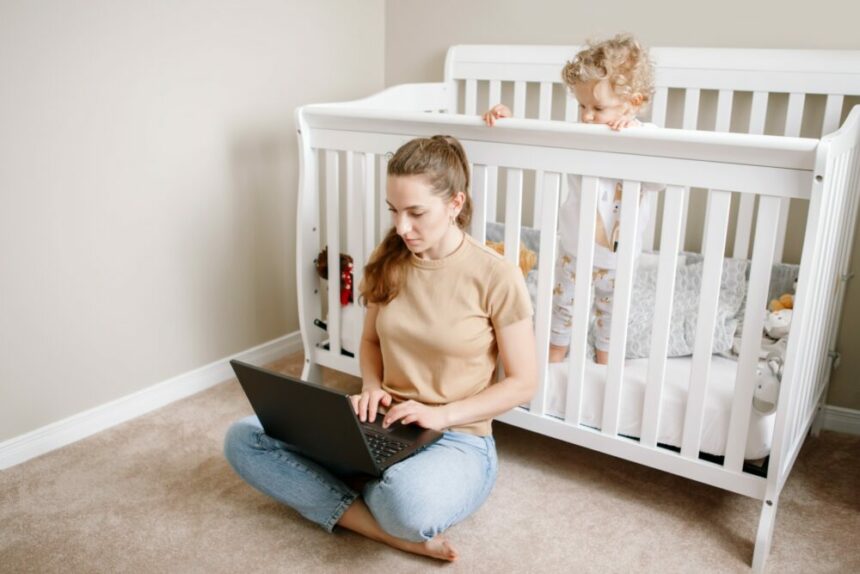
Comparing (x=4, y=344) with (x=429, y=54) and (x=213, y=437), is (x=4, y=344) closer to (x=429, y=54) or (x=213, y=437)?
(x=213, y=437)

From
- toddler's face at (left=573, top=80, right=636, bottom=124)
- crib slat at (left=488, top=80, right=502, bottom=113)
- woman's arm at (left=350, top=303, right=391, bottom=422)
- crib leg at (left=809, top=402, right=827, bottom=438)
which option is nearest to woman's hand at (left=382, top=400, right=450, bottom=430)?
woman's arm at (left=350, top=303, right=391, bottom=422)

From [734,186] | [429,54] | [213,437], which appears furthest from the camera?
[429,54]

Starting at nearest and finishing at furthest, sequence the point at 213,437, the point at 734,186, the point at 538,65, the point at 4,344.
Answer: the point at 734,186
the point at 4,344
the point at 213,437
the point at 538,65

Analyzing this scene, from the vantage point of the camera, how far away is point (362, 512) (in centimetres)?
151

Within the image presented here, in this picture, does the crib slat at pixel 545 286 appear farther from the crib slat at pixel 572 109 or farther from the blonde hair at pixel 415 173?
the crib slat at pixel 572 109

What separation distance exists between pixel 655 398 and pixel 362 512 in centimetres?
62

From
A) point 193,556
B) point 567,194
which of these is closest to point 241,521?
point 193,556

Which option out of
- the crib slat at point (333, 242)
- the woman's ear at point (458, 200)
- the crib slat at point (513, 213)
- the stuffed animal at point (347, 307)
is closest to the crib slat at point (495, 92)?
the crib slat at point (333, 242)

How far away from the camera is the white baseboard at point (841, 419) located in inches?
80.7

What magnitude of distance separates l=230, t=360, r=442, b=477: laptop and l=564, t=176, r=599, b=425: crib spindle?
1.13 feet

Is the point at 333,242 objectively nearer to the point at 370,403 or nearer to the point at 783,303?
the point at 370,403

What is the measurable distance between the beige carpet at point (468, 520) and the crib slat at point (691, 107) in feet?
2.91

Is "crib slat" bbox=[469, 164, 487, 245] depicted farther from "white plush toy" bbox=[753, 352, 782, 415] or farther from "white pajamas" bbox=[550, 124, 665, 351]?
"white plush toy" bbox=[753, 352, 782, 415]

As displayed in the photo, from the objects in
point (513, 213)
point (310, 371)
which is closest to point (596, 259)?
point (513, 213)
